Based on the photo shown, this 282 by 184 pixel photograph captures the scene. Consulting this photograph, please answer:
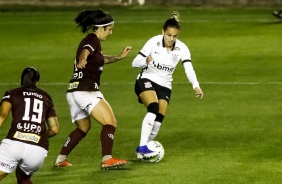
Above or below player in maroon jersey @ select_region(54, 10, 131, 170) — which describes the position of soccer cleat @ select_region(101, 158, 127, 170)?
below

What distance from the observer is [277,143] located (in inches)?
606

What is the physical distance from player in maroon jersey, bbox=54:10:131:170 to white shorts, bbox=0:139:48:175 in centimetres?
233

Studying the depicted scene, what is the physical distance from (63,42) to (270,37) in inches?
229

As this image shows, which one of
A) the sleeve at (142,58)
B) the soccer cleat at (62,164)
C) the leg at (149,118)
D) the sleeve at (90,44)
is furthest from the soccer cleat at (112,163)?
the sleeve at (142,58)

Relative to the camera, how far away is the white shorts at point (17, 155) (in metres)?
11.0

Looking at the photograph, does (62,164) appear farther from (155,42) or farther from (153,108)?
(155,42)

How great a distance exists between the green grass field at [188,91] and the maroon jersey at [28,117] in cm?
188

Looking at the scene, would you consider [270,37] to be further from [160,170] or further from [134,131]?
[160,170]

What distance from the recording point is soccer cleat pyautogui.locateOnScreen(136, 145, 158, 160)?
552 inches

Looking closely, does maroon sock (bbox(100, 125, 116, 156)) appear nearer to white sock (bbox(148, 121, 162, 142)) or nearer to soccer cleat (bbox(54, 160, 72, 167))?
soccer cleat (bbox(54, 160, 72, 167))

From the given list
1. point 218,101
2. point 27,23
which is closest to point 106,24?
point 218,101

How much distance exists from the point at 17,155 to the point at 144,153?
3.33 meters

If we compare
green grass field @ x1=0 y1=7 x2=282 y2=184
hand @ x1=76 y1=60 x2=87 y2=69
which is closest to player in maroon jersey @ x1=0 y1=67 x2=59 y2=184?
hand @ x1=76 y1=60 x2=87 y2=69

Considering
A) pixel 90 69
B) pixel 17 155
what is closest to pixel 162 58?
pixel 90 69
